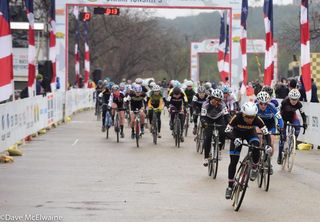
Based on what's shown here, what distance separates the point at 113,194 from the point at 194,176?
3.32 m

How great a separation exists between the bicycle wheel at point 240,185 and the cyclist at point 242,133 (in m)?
0.30

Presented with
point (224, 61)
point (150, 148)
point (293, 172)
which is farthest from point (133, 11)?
point (293, 172)

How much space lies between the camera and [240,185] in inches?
482

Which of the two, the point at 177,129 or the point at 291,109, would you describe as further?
the point at 177,129

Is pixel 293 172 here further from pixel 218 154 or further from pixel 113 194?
pixel 113 194

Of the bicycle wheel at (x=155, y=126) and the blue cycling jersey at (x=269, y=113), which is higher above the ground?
the blue cycling jersey at (x=269, y=113)

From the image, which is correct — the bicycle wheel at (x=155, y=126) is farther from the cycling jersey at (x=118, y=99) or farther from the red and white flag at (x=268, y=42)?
the red and white flag at (x=268, y=42)

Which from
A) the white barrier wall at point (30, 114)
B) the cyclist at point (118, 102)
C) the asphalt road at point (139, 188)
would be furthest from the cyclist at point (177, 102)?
the white barrier wall at point (30, 114)

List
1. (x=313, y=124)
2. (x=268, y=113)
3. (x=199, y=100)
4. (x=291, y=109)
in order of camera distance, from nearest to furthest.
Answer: (x=268, y=113)
(x=291, y=109)
(x=313, y=124)
(x=199, y=100)

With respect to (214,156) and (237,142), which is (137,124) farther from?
(237,142)

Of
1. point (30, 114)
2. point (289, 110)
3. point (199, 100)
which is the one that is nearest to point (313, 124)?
point (199, 100)

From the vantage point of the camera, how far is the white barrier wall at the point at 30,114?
19.6 meters

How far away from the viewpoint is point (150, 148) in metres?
23.6

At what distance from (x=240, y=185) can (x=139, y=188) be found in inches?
113
